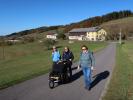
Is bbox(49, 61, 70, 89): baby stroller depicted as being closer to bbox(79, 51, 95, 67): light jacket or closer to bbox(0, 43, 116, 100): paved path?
bbox(0, 43, 116, 100): paved path

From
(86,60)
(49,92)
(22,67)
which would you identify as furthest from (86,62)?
(22,67)

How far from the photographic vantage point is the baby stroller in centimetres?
1195

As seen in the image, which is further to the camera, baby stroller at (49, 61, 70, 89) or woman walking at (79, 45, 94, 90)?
baby stroller at (49, 61, 70, 89)

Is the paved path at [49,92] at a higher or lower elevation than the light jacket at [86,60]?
lower

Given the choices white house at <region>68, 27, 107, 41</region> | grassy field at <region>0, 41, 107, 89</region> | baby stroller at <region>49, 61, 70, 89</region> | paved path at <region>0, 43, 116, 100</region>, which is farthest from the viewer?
white house at <region>68, 27, 107, 41</region>

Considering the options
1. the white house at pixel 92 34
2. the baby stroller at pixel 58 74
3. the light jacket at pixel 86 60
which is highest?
the light jacket at pixel 86 60

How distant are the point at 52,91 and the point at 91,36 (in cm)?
12583

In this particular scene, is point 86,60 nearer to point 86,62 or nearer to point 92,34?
point 86,62

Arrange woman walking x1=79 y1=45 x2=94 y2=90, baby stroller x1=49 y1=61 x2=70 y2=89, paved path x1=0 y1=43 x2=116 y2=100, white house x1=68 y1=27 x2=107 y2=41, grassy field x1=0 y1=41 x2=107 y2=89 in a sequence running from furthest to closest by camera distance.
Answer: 1. white house x1=68 y1=27 x2=107 y2=41
2. grassy field x1=0 y1=41 x2=107 y2=89
3. baby stroller x1=49 y1=61 x2=70 y2=89
4. woman walking x1=79 y1=45 x2=94 y2=90
5. paved path x1=0 y1=43 x2=116 y2=100

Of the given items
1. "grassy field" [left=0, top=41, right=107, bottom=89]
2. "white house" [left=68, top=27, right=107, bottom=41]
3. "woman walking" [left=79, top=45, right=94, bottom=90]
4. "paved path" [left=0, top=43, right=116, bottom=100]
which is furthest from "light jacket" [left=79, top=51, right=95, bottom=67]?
"white house" [left=68, top=27, right=107, bottom=41]

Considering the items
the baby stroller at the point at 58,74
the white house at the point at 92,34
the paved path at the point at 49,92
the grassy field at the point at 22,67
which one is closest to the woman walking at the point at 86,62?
the paved path at the point at 49,92

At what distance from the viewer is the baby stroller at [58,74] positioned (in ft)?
39.2

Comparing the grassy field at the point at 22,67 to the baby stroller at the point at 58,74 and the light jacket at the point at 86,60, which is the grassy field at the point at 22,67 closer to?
the baby stroller at the point at 58,74

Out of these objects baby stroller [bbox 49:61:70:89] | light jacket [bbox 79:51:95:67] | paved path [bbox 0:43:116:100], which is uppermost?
light jacket [bbox 79:51:95:67]
